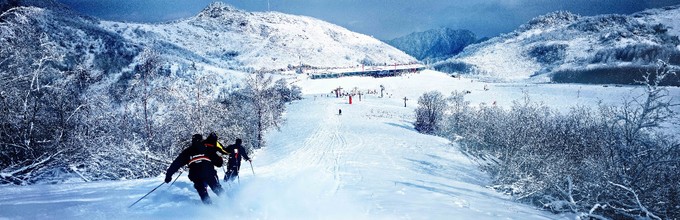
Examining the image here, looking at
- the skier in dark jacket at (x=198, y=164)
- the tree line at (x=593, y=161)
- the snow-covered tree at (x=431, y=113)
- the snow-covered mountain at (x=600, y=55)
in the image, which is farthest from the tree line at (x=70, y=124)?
the snow-covered mountain at (x=600, y=55)

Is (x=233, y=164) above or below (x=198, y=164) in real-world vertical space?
below

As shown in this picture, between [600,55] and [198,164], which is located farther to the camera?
[600,55]

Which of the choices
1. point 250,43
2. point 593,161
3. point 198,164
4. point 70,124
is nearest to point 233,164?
point 198,164

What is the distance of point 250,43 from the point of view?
15112 cm

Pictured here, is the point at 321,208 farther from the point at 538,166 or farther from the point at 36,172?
the point at 538,166

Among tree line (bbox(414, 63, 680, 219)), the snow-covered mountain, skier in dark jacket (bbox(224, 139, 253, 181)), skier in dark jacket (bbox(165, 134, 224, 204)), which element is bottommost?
tree line (bbox(414, 63, 680, 219))

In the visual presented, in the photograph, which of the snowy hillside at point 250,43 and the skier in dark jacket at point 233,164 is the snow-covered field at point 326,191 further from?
the snowy hillside at point 250,43

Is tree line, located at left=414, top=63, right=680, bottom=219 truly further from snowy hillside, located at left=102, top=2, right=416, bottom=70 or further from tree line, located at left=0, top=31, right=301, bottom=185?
snowy hillside, located at left=102, top=2, right=416, bottom=70

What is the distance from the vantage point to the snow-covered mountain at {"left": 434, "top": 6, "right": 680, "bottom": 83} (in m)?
126

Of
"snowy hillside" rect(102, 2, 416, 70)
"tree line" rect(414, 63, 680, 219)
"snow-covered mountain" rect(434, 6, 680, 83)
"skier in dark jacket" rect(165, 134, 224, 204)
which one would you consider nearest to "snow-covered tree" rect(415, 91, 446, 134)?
"tree line" rect(414, 63, 680, 219)

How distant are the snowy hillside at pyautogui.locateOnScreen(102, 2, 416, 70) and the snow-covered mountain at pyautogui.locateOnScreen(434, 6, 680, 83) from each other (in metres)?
60.2

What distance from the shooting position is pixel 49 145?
39.0ft

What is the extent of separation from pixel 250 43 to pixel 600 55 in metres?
155

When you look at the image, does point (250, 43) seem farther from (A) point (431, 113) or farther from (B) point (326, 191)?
(B) point (326, 191)
